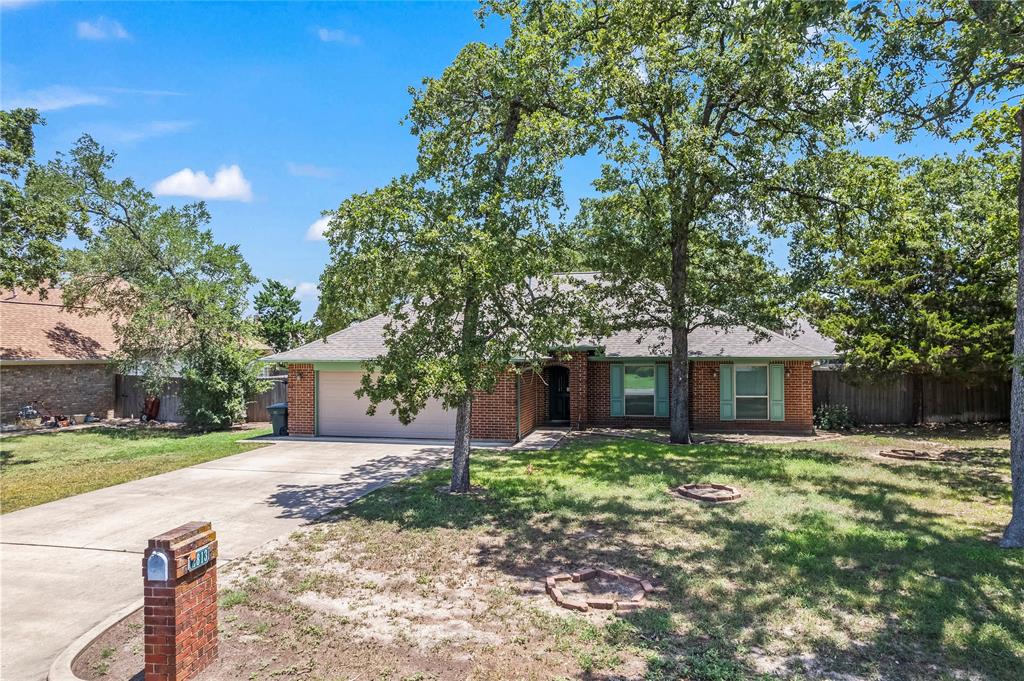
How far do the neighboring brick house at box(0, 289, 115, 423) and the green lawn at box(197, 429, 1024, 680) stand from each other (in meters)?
18.3

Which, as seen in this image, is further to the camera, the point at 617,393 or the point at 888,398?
the point at 888,398

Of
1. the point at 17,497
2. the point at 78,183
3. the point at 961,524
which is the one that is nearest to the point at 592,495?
the point at 961,524

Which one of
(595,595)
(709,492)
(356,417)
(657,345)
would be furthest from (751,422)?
(595,595)

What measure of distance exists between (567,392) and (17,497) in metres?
14.5

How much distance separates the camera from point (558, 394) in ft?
65.9

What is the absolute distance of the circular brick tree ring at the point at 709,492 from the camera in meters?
9.55

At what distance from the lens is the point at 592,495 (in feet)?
32.4

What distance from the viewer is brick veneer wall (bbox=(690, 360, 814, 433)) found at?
17719 mm

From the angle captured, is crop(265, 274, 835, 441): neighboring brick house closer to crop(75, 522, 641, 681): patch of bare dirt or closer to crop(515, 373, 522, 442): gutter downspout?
crop(515, 373, 522, 442): gutter downspout

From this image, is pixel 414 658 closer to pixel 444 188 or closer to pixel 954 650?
pixel 954 650

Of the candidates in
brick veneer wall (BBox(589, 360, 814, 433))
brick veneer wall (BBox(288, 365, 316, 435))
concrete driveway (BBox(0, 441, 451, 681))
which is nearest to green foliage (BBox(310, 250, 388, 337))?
concrete driveway (BBox(0, 441, 451, 681))

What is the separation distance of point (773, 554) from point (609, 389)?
12.0 m

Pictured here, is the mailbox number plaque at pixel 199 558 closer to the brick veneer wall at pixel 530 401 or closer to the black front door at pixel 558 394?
the brick veneer wall at pixel 530 401

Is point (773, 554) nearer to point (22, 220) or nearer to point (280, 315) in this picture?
point (22, 220)
